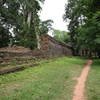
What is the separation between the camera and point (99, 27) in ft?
59.4

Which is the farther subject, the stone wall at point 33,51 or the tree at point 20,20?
the tree at point 20,20

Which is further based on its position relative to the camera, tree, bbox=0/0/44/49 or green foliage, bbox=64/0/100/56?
tree, bbox=0/0/44/49

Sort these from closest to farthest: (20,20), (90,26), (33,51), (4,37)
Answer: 1. (33,51)
2. (90,26)
3. (20,20)
4. (4,37)

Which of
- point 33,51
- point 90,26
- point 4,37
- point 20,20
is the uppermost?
point 20,20

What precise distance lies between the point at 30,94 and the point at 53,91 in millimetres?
1095

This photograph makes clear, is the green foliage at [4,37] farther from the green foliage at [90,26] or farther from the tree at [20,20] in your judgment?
the green foliage at [90,26]

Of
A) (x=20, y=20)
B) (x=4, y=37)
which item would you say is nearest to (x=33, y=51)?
(x=20, y=20)

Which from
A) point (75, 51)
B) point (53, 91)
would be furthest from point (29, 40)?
point (75, 51)

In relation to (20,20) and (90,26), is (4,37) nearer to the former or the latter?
(20,20)

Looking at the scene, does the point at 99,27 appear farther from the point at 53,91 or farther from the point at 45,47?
the point at 53,91

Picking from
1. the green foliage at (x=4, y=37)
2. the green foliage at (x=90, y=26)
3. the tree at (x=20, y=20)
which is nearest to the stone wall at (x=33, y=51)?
the tree at (x=20, y=20)

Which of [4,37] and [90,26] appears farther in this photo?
[4,37]

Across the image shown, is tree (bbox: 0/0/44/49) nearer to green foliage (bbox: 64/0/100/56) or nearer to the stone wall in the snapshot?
the stone wall

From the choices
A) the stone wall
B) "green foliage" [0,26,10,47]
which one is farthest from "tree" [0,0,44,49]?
the stone wall
